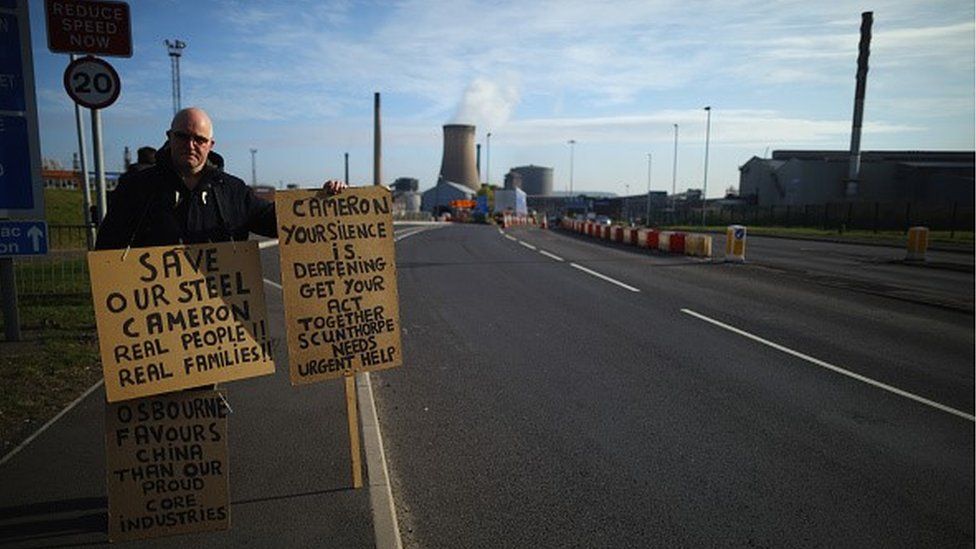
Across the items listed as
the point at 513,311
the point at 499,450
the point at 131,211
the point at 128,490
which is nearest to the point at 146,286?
the point at 131,211

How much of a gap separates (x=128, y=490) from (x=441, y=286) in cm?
946

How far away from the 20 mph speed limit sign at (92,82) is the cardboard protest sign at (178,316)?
4.83 metres

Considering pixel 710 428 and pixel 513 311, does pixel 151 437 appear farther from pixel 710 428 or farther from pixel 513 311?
pixel 513 311

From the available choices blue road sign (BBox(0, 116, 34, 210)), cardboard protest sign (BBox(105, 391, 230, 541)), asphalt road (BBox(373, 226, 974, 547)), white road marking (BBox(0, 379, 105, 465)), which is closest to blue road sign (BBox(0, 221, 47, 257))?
blue road sign (BBox(0, 116, 34, 210))

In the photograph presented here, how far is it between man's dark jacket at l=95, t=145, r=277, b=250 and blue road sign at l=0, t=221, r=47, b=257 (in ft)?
13.8

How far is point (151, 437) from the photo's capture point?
3.23m

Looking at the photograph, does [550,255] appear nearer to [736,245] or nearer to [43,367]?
[736,245]

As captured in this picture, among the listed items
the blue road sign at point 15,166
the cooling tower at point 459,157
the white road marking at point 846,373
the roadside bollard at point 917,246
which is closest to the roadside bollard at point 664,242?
the roadside bollard at point 917,246

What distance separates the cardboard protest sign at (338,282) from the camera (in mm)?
3594

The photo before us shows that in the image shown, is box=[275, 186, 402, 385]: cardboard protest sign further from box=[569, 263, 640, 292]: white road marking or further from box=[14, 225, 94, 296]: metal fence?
box=[569, 263, 640, 292]: white road marking

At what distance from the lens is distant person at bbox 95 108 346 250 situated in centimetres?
321

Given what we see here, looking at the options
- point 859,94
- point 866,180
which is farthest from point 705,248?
point 866,180

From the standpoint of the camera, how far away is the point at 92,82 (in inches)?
270

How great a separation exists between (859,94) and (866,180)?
15472mm
